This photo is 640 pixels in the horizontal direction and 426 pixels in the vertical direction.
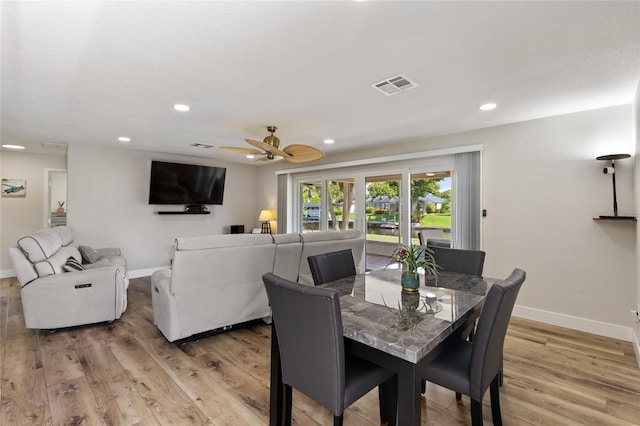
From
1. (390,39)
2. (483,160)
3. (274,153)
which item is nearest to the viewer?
(390,39)

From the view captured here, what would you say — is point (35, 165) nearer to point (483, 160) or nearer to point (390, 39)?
point (390, 39)

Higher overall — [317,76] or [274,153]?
[317,76]

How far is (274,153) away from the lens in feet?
11.8

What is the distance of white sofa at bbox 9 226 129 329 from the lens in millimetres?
3074

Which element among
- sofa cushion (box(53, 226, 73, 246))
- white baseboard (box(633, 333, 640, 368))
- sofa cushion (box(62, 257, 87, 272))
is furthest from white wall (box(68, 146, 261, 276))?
white baseboard (box(633, 333, 640, 368))

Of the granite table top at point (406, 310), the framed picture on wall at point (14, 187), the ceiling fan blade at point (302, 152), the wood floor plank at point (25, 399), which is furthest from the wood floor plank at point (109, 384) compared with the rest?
the framed picture on wall at point (14, 187)

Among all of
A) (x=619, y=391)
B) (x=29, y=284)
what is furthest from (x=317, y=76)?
(x=29, y=284)

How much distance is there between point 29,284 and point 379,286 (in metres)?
3.61

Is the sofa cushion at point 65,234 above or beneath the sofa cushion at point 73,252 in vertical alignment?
above

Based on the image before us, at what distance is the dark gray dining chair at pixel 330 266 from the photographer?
233cm

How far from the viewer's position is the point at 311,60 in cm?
218

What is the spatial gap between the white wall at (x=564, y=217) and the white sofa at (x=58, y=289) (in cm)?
469

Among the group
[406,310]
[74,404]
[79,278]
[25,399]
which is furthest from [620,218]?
[79,278]

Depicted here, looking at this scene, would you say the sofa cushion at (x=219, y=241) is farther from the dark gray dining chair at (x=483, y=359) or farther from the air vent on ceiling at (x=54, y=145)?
Result: the air vent on ceiling at (x=54, y=145)
